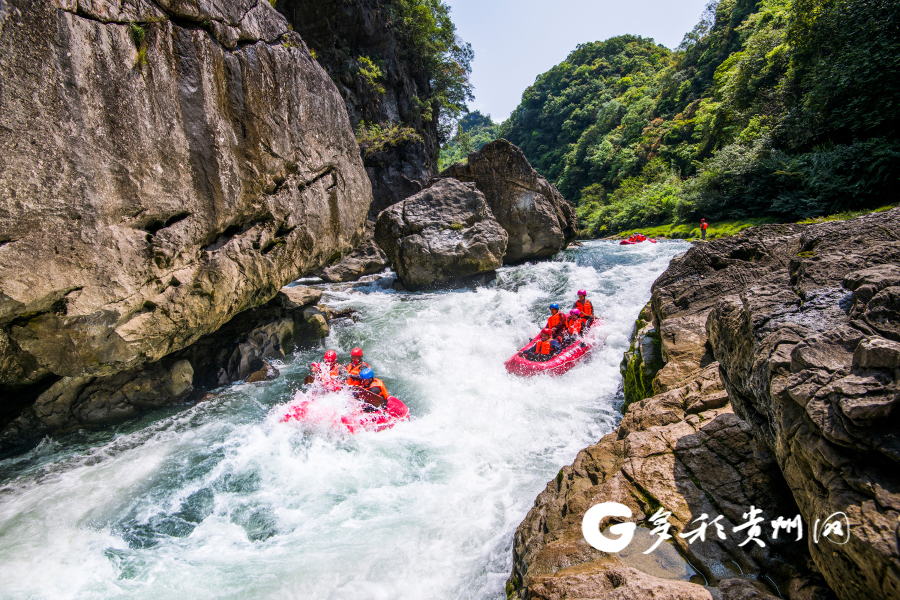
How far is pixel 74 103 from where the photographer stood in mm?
3908

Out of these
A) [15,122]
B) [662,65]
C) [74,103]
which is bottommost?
[15,122]

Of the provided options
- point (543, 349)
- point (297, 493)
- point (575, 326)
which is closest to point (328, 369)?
point (297, 493)

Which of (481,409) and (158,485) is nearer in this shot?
(158,485)

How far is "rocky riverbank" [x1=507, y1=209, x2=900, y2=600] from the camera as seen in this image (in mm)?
1552

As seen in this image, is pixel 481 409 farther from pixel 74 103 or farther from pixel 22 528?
pixel 74 103

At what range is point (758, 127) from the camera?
1636 cm

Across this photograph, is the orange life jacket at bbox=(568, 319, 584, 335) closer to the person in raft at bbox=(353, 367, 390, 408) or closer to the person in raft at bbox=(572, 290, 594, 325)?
the person in raft at bbox=(572, 290, 594, 325)

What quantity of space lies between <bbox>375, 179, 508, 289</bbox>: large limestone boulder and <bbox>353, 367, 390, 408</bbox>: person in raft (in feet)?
23.3

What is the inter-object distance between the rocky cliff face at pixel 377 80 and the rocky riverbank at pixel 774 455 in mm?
13326

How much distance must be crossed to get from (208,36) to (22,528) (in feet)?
20.9

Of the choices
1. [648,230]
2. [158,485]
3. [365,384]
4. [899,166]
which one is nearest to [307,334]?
[365,384]

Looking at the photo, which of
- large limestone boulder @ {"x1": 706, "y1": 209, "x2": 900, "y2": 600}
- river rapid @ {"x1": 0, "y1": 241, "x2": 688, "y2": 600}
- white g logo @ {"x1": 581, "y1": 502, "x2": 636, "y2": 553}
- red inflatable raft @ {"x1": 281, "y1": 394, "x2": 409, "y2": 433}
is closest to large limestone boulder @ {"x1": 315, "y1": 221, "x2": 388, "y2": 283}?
river rapid @ {"x1": 0, "y1": 241, "x2": 688, "y2": 600}

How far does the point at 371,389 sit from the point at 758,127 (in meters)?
20.2

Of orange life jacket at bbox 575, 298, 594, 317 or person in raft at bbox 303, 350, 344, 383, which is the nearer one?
person in raft at bbox 303, 350, 344, 383
